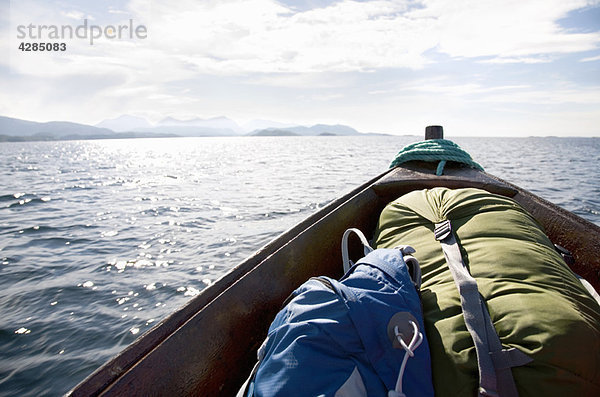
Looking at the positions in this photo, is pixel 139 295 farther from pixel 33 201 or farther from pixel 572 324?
pixel 33 201

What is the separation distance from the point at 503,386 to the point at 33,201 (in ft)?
40.2

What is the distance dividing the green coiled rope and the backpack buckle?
1.78 meters

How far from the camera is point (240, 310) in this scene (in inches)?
60.5

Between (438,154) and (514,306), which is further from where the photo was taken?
(438,154)

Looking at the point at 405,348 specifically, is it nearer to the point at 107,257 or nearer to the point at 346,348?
the point at 346,348

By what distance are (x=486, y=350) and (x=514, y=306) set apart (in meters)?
0.17

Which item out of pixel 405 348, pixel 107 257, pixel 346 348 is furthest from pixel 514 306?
pixel 107 257

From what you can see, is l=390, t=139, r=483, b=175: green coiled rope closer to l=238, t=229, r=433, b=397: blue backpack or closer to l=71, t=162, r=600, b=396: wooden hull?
l=71, t=162, r=600, b=396: wooden hull

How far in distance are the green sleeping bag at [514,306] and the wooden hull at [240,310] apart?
2.36ft

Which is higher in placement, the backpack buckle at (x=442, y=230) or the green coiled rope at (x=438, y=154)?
the green coiled rope at (x=438, y=154)

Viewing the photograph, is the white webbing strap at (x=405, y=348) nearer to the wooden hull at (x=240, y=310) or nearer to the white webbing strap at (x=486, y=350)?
the white webbing strap at (x=486, y=350)

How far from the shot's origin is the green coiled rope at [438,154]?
346cm

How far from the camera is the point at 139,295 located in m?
4.12

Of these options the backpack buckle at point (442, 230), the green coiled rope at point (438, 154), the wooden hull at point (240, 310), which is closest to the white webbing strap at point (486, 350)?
the backpack buckle at point (442, 230)
